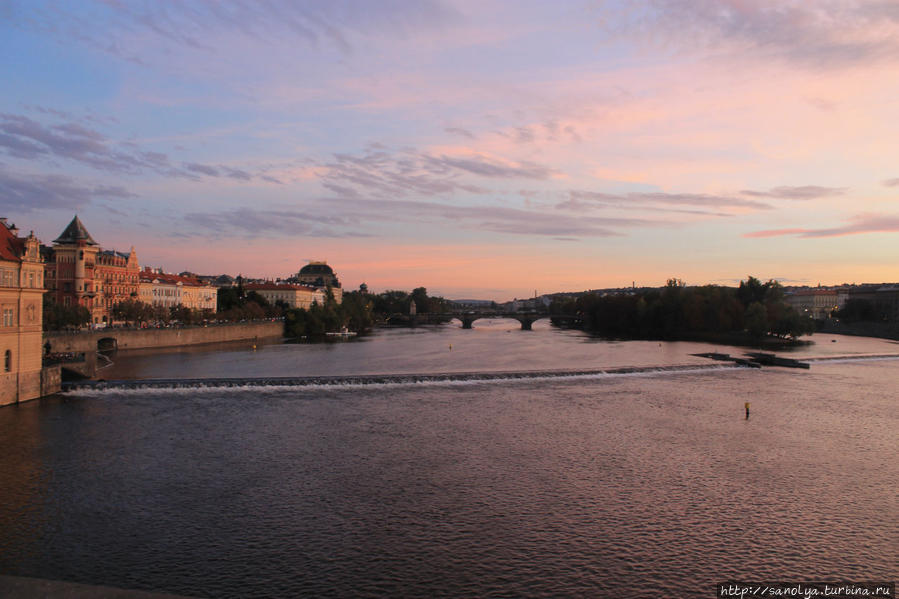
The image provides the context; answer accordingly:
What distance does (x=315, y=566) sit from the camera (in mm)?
11523

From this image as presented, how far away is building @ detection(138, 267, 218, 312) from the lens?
76938mm

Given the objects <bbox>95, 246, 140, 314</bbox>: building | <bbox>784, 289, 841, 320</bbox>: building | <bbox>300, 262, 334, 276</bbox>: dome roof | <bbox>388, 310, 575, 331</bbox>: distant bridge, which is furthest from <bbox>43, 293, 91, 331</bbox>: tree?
<bbox>784, 289, 841, 320</bbox>: building

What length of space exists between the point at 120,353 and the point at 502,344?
33783 millimetres

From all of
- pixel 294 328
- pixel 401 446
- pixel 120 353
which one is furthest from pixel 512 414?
pixel 294 328

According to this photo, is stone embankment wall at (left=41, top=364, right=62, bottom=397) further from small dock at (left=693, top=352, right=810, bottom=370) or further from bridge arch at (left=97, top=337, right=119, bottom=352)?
small dock at (left=693, top=352, right=810, bottom=370)

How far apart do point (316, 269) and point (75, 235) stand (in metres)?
107

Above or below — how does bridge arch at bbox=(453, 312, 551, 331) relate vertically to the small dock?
above

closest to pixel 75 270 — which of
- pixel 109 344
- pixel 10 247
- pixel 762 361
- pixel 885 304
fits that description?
pixel 109 344

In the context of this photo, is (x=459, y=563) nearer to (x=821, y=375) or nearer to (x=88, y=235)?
(x=821, y=375)

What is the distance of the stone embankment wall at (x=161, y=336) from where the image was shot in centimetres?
4331

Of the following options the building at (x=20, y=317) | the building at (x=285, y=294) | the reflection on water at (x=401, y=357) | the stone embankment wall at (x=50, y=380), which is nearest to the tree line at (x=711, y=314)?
the reflection on water at (x=401, y=357)

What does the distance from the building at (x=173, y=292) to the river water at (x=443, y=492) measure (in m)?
52.1

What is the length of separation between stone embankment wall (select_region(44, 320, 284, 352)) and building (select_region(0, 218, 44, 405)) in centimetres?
1655

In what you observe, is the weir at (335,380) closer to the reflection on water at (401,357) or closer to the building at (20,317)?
the building at (20,317)
